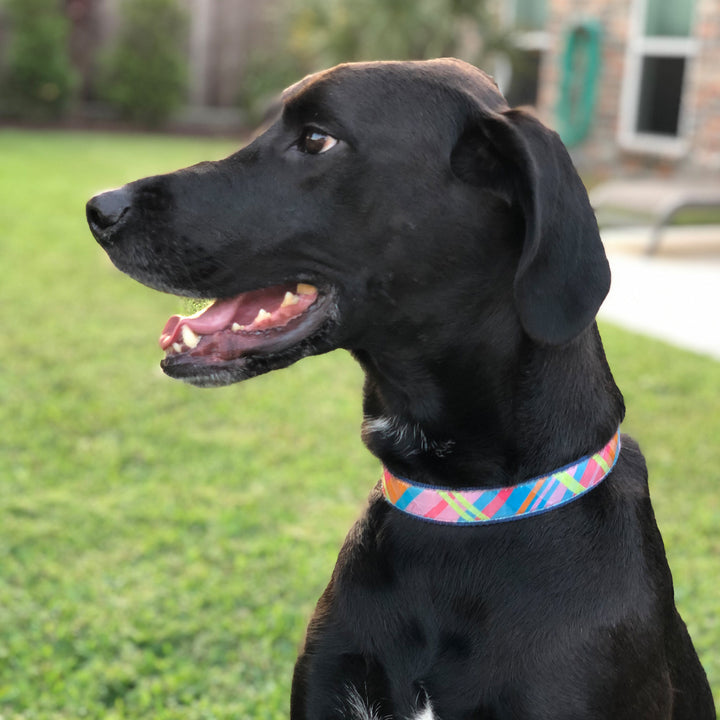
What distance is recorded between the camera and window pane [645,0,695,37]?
1180 centimetres

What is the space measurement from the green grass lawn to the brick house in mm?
5602

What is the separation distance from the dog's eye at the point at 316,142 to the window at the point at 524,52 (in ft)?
41.7

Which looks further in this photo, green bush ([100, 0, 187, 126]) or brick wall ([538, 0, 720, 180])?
green bush ([100, 0, 187, 126])

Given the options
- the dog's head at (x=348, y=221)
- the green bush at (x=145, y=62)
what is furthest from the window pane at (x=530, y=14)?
the dog's head at (x=348, y=221)

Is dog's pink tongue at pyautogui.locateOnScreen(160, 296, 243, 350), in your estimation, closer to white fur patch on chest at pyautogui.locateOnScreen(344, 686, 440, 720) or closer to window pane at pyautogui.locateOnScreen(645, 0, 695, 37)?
white fur patch on chest at pyautogui.locateOnScreen(344, 686, 440, 720)

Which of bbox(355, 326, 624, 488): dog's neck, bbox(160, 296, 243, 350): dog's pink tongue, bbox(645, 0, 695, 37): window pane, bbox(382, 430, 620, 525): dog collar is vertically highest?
bbox(160, 296, 243, 350): dog's pink tongue

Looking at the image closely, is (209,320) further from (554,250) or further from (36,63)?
(36,63)

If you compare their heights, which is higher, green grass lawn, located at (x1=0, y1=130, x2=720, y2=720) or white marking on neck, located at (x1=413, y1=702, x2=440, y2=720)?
white marking on neck, located at (x1=413, y1=702, x2=440, y2=720)

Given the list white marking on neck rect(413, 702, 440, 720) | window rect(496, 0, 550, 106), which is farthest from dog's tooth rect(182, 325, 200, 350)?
window rect(496, 0, 550, 106)

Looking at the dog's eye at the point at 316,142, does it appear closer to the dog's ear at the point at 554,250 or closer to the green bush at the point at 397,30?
the dog's ear at the point at 554,250

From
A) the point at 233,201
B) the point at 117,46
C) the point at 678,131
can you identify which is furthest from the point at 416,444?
the point at 117,46

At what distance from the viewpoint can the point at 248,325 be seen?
82.4 inches

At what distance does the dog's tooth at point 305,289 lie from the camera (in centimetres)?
206

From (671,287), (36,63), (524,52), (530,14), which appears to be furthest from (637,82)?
(36,63)
